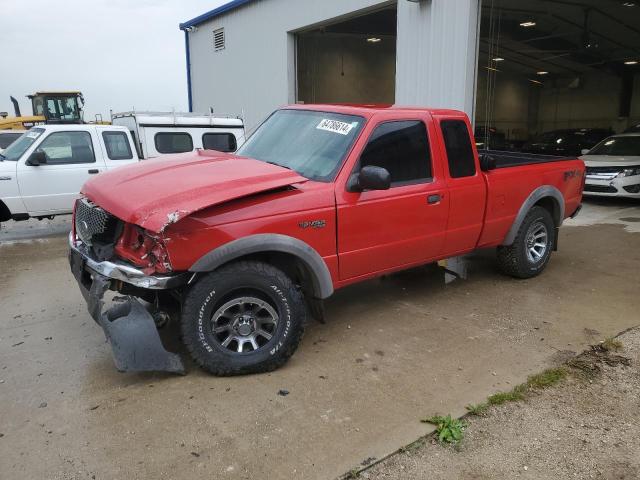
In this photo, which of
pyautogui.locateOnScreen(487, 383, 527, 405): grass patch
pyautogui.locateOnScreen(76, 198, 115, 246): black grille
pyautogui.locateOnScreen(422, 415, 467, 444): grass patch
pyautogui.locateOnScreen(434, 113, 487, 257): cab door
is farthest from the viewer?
pyautogui.locateOnScreen(434, 113, 487, 257): cab door

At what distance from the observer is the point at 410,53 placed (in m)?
10.6

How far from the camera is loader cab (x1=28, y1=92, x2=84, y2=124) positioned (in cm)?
2036

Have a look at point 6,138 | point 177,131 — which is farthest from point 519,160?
point 6,138

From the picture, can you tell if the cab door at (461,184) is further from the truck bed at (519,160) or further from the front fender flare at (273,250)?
the front fender flare at (273,250)

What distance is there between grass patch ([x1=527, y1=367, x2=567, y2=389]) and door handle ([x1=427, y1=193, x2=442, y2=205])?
1667 mm

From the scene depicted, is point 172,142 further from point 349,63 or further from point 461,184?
point 349,63

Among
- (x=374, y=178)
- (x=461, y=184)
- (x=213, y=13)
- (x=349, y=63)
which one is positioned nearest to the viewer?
(x=374, y=178)

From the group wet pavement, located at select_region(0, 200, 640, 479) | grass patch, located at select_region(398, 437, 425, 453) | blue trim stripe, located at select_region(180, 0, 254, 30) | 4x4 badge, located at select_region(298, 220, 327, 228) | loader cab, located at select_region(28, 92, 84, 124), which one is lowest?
grass patch, located at select_region(398, 437, 425, 453)

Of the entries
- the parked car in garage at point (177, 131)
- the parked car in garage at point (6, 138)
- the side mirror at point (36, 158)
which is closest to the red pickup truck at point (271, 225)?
the side mirror at point (36, 158)

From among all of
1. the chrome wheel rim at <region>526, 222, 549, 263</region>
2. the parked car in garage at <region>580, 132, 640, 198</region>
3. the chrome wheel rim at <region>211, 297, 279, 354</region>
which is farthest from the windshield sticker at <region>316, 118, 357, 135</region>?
the parked car in garage at <region>580, 132, 640, 198</region>

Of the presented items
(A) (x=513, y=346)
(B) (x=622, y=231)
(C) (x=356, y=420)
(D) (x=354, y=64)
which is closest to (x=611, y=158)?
(B) (x=622, y=231)

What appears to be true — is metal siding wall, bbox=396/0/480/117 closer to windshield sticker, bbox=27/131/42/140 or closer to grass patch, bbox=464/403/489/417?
windshield sticker, bbox=27/131/42/140

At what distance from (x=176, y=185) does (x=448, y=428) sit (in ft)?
7.86

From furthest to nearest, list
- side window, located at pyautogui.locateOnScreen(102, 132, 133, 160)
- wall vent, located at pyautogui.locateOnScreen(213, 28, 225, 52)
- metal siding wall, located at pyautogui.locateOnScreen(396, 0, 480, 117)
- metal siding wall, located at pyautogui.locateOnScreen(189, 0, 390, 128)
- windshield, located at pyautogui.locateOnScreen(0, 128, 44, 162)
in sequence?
wall vent, located at pyautogui.locateOnScreen(213, 28, 225, 52), metal siding wall, located at pyautogui.locateOnScreen(189, 0, 390, 128), metal siding wall, located at pyautogui.locateOnScreen(396, 0, 480, 117), side window, located at pyautogui.locateOnScreen(102, 132, 133, 160), windshield, located at pyautogui.locateOnScreen(0, 128, 44, 162)
